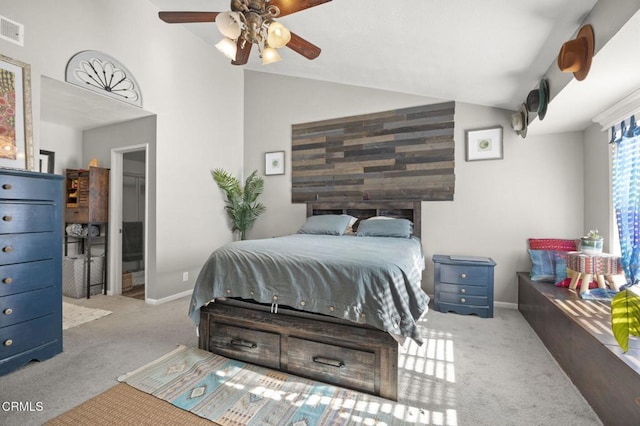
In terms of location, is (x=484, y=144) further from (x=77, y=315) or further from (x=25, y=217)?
(x=77, y=315)

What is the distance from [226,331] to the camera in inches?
82.3

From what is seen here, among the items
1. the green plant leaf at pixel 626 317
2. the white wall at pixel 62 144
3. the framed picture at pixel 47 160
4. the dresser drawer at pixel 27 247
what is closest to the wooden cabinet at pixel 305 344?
the green plant leaf at pixel 626 317

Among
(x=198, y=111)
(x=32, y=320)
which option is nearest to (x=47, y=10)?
(x=198, y=111)

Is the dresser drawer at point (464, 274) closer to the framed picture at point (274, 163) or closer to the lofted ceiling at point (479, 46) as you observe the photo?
the lofted ceiling at point (479, 46)

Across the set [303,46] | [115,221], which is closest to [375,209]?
[303,46]

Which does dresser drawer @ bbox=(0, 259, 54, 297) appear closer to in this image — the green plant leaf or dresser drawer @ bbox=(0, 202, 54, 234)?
dresser drawer @ bbox=(0, 202, 54, 234)

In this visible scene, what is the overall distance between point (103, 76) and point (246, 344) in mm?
3046

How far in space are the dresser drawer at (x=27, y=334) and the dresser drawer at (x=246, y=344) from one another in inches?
47.7

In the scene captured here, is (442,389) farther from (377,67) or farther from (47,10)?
(47,10)

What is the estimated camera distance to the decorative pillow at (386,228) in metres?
3.36

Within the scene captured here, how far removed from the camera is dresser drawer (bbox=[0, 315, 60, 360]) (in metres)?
1.93

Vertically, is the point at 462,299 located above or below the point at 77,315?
above

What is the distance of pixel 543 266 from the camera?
9.66 ft

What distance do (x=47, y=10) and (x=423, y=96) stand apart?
Answer: 156 inches
